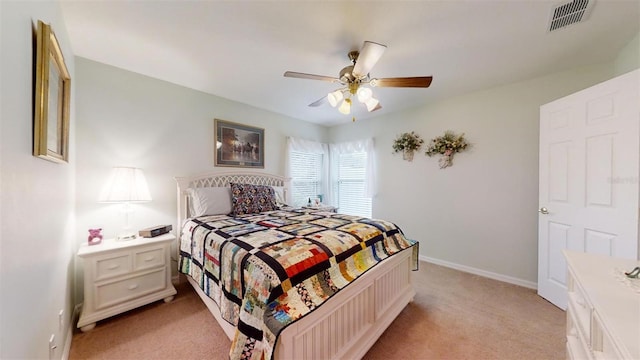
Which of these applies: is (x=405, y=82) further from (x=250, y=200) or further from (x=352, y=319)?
(x=250, y=200)

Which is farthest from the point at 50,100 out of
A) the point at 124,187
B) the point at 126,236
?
the point at 126,236

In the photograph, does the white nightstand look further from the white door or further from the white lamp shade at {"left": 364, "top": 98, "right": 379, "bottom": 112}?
the white door

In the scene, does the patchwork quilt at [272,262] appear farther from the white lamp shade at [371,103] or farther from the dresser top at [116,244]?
the white lamp shade at [371,103]

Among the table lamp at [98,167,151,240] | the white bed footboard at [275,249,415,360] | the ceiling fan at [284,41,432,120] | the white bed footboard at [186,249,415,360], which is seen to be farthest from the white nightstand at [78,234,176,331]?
the ceiling fan at [284,41,432,120]

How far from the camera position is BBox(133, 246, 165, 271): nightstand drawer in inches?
83.3

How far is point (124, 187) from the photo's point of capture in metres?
2.18

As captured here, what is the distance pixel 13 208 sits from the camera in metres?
0.82

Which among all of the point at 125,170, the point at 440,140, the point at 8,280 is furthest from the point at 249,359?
the point at 440,140

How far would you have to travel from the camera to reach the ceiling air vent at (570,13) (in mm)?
1542

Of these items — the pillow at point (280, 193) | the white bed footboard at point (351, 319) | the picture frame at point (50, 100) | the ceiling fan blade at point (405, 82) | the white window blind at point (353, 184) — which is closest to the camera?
the picture frame at point (50, 100)

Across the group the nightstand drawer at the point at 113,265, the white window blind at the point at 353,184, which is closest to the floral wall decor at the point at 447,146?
the white window blind at the point at 353,184

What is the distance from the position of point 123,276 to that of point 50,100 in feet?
5.20

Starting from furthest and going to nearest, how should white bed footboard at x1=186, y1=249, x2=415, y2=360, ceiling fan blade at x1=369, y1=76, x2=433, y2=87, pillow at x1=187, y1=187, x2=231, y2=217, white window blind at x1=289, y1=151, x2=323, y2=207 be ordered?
white window blind at x1=289, y1=151, x2=323, y2=207 < pillow at x1=187, y1=187, x2=231, y2=217 < ceiling fan blade at x1=369, y1=76, x2=433, y2=87 < white bed footboard at x1=186, y1=249, x2=415, y2=360

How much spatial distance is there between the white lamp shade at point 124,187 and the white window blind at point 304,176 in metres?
2.26
